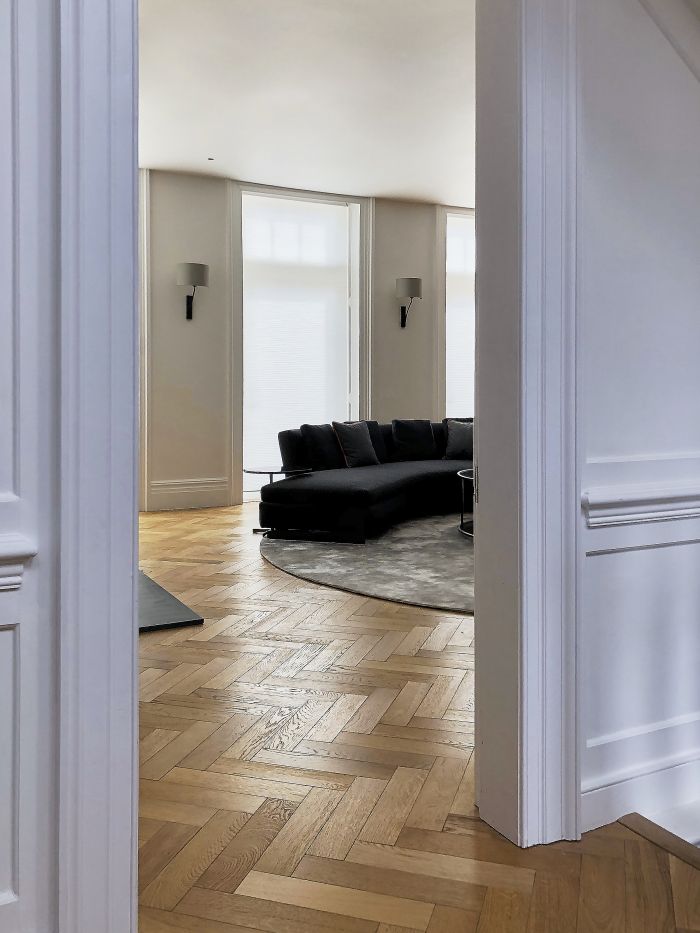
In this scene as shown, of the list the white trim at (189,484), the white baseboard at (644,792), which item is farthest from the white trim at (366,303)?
the white baseboard at (644,792)

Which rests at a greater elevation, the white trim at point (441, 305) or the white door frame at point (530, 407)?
the white trim at point (441, 305)

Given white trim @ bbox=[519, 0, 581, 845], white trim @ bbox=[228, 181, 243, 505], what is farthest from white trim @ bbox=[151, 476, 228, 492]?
white trim @ bbox=[519, 0, 581, 845]

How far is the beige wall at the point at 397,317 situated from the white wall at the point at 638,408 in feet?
20.7

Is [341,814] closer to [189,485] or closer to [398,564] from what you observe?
[398,564]

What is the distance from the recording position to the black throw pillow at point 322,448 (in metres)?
6.77

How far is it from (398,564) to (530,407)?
322 centimetres

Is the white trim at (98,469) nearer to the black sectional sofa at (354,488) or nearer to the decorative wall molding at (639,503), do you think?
the decorative wall molding at (639,503)

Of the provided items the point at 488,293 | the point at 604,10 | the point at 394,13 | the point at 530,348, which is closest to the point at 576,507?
the point at 530,348

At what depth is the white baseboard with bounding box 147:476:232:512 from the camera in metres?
7.50

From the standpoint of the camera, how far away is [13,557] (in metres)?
1.34

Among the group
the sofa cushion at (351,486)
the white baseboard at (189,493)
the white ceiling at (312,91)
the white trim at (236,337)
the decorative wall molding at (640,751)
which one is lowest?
the decorative wall molding at (640,751)

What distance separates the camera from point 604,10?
6.34 ft

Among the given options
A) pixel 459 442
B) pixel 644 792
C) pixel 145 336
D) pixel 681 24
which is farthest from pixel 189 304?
pixel 644 792

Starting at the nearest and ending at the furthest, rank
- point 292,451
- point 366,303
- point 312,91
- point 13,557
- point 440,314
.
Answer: point 13,557
point 312,91
point 292,451
point 366,303
point 440,314
